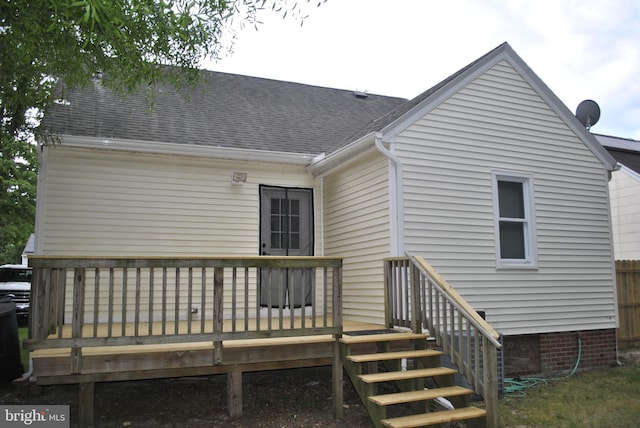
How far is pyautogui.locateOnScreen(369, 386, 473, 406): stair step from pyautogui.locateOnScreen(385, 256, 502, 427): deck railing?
0.25 m

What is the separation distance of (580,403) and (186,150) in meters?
6.38

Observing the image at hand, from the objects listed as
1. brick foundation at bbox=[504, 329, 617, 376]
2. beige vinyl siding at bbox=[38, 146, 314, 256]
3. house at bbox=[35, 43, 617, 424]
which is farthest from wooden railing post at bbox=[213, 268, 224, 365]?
brick foundation at bbox=[504, 329, 617, 376]

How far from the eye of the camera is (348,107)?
1162cm

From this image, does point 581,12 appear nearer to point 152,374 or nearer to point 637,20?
point 637,20

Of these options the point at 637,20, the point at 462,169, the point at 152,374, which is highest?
the point at 637,20

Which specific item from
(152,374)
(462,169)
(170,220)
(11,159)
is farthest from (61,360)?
(11,159)

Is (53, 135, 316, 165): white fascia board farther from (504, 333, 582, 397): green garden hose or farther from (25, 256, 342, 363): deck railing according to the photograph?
(504, 333, 582, 397): green garden hose

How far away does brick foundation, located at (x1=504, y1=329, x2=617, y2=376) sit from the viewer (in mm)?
7379

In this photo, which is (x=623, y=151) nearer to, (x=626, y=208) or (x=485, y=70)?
(x=626, y=208)

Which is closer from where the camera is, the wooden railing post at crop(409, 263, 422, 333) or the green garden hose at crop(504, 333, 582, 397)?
the wooden railing post at crop(409, 263, 422, 333)

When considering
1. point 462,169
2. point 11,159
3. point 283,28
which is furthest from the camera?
point 11,159

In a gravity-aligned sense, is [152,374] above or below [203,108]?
below

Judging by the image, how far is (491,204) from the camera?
7.36 m

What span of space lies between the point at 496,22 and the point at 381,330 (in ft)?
22.8
